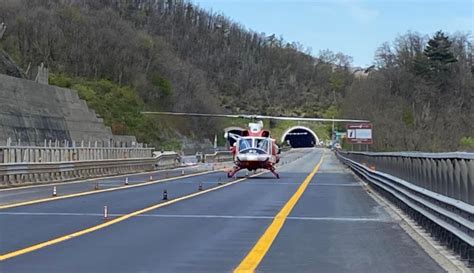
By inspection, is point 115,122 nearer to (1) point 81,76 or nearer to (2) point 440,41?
(1) point 81,76

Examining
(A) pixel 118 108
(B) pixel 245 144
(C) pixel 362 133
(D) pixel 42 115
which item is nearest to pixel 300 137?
(A) pixel 118 108

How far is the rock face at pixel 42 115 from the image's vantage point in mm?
53781

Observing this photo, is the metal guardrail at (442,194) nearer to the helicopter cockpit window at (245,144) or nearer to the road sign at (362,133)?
the helicopter cockpit window at (245,144)

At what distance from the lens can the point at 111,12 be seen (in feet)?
463

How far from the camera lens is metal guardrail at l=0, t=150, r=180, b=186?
3294cm

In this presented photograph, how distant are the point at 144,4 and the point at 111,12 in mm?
27851

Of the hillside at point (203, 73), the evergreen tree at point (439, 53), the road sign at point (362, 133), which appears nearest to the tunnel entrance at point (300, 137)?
the hillside at point (203, 73)

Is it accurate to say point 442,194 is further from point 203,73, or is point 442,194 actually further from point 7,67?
point 203,73

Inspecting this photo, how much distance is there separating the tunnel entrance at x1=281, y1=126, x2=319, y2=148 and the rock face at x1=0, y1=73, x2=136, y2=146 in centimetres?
10507

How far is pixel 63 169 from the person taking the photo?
127 ft

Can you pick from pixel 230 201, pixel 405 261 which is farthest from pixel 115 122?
pixel 405 261

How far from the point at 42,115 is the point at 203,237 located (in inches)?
1834

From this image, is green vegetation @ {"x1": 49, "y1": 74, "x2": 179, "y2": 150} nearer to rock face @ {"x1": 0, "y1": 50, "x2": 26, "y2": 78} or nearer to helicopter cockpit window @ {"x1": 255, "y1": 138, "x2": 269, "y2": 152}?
rock face @ {"x1": 0, "y1": 50, "x2": 26, "y2": 78}

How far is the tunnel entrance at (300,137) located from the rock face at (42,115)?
105073 mm
